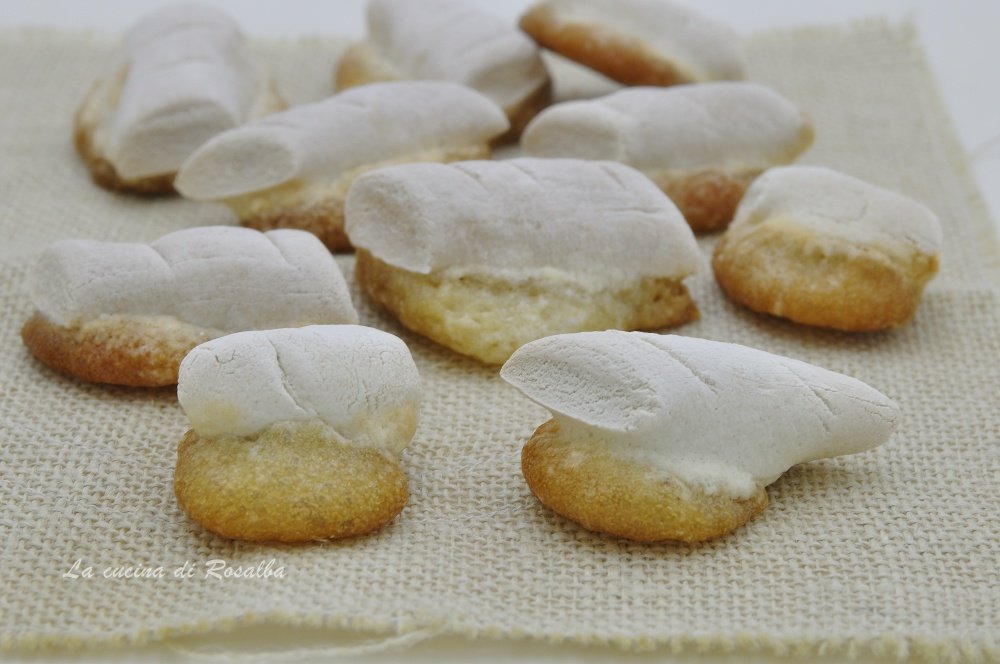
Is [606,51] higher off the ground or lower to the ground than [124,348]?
higher

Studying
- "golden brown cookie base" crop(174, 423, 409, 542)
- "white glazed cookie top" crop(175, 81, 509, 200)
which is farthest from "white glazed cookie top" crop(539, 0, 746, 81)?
"golden brown cookie base" crop(174, 423, 409, 542)

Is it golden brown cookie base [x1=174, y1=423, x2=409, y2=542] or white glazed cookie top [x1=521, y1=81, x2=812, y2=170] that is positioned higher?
white glazed cookie top [x1=521, y1=81, x2=812, y2=170]

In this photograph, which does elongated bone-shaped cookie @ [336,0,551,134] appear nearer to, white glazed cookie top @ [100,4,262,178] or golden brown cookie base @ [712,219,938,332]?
white glazed cookie top @ [100,4,262,178]

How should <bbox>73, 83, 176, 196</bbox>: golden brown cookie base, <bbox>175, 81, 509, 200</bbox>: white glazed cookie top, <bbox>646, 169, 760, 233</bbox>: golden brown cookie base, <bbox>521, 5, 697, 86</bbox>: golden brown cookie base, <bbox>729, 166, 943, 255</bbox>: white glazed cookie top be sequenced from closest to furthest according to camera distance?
<bbox>729, 166, 943, 255</bbox>: white glazed cookie top → <bbox>175, 81, 509, 200</bbox>: white glazed cookie top → <bbox>646, 169, 760, 233</bbox>: golden brown cookie base → <bbox>73, 83, 176, 196</bbox>: golden brown cookie base → <bbox>521, 5, 697, 86</bbox>: golden brown cookie base

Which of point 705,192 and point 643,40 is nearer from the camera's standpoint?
point 705,192

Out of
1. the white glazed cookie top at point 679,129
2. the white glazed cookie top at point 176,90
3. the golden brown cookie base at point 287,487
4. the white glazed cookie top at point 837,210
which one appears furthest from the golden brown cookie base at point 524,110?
the golden brown cookie base at point 287,487

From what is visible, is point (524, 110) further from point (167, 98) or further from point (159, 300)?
point (159, 300)

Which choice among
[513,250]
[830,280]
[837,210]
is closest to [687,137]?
[837,210]

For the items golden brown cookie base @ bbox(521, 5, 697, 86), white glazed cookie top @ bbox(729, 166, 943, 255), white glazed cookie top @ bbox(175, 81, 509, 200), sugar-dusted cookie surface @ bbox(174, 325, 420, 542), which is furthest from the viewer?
golden brown cookie base @ bbox(521, 5, 697, 86)
